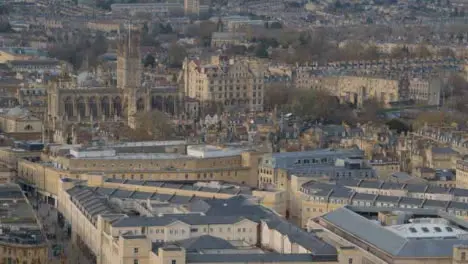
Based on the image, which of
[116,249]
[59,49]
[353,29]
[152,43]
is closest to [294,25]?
[353,29]

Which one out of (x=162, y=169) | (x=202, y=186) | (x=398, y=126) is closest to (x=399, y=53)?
(x=398, y=126)

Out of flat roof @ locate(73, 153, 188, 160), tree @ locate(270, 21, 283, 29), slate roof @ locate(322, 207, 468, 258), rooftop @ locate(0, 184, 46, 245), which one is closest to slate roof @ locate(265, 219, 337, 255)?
slate roof @ locate(322, 207, 468, 258)

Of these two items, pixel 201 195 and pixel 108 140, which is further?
pixel 108 140

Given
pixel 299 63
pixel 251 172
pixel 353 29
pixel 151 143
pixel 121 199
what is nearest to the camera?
pixel 121 199

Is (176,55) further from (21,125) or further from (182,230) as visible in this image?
(182,230)

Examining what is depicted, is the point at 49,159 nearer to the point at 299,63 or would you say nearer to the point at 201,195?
the point at 201,195
